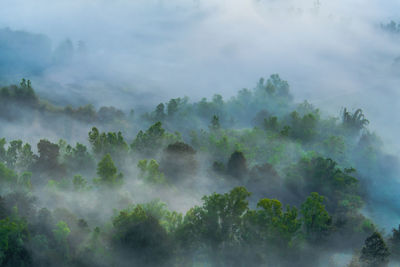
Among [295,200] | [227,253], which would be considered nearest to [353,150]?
[295,200]

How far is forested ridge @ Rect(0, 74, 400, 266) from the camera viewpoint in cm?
5838

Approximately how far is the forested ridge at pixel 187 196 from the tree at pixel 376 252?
0.61 ft

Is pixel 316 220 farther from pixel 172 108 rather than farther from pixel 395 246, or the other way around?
pixel 172 108

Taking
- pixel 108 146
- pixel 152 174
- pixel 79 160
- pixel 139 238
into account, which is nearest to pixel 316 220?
pixel 139 238

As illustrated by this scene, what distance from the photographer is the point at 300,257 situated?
63062mm

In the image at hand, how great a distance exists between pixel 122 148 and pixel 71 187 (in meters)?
19.1

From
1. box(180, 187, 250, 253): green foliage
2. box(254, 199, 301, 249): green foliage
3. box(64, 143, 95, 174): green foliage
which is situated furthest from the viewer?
box(64, 143, 95, 174): green foliage

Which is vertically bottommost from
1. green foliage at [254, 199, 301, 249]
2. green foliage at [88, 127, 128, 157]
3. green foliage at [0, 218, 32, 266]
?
green foliage at [0, 218, 32, 266]

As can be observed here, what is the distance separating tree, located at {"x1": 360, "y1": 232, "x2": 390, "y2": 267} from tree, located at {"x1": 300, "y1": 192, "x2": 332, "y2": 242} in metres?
7.78

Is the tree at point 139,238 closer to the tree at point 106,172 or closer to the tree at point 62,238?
the tree at point 62,238

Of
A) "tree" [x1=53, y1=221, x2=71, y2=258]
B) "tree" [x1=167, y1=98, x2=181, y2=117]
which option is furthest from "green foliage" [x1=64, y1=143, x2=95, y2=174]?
"tree" [x1=167, y1=98, x2=181, y2=117]

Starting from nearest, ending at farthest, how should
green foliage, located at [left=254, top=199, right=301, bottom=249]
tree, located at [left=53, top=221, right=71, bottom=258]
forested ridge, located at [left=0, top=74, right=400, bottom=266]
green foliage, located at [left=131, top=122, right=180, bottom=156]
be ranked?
tree, located at [left=53, top=221, right=71, bottom=258] → forested ridge, located at [left=0, top=74, right=400, bottom=266] → green foliage, located at [left=254, top=199, right=301, bottom=249] → green foliage, located at [left=131, top=122, right=180, bottom=156]

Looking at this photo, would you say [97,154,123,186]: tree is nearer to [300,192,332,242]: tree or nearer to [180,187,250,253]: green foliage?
[180,187,250,253]: green foliage

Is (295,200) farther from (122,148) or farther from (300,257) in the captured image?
(122,148)
